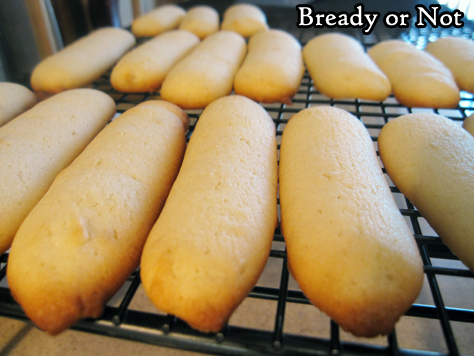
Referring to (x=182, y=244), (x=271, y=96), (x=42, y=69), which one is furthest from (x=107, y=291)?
→ (x=42, y=69)

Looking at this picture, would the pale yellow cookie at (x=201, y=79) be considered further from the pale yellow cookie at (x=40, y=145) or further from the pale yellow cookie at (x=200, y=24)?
the pale yellow cookie at (x=200, y=24)

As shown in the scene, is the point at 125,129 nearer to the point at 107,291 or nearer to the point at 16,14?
the point at 107,291

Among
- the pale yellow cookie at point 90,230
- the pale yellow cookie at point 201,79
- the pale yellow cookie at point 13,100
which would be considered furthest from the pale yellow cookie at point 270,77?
the pale yellow cookie at point 13,100

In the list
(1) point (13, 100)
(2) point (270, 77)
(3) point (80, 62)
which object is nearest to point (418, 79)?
(2) point (270, 77)

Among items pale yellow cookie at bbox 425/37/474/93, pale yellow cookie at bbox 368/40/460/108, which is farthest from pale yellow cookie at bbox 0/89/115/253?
pale yellow cookie at bbox 425/37/474/93

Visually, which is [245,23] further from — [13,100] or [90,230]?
[90,230]

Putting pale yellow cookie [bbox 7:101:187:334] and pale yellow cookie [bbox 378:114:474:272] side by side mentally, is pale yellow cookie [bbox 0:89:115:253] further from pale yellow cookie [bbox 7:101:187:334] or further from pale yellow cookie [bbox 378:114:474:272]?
pale yellow cookie [bbox 378:114:474:272]
